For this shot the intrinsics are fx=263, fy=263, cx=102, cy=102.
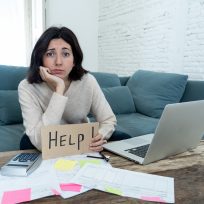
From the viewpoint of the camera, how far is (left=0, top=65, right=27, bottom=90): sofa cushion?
203 centimetres

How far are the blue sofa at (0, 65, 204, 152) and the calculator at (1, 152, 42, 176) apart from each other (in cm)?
87

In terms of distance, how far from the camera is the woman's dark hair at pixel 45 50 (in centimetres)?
128

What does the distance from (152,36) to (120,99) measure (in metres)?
1.00

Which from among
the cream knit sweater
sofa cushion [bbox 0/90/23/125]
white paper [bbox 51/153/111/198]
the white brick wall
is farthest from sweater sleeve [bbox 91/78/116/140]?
the white brick wall

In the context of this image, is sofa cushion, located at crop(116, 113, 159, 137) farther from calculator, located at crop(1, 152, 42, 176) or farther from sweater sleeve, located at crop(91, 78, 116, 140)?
calculator, located at crop(1, 152, 42, 176)

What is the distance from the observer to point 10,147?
1540 mm

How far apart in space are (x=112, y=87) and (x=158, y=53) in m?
0.76

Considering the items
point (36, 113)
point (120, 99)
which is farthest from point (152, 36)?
point (36, 113)

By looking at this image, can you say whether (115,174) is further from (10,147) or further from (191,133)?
(10,147)

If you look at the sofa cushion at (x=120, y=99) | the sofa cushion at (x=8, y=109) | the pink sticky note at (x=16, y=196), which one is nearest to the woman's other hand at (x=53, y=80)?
the pink sticky note at (x=16, y=196)

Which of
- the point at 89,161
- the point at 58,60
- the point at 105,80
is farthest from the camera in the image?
the point at 105,80

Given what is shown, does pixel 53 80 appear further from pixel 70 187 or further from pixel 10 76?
pixel 10 76

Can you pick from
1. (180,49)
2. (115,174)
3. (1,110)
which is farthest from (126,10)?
Answer: (115,174)

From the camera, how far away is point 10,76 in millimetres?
2041
